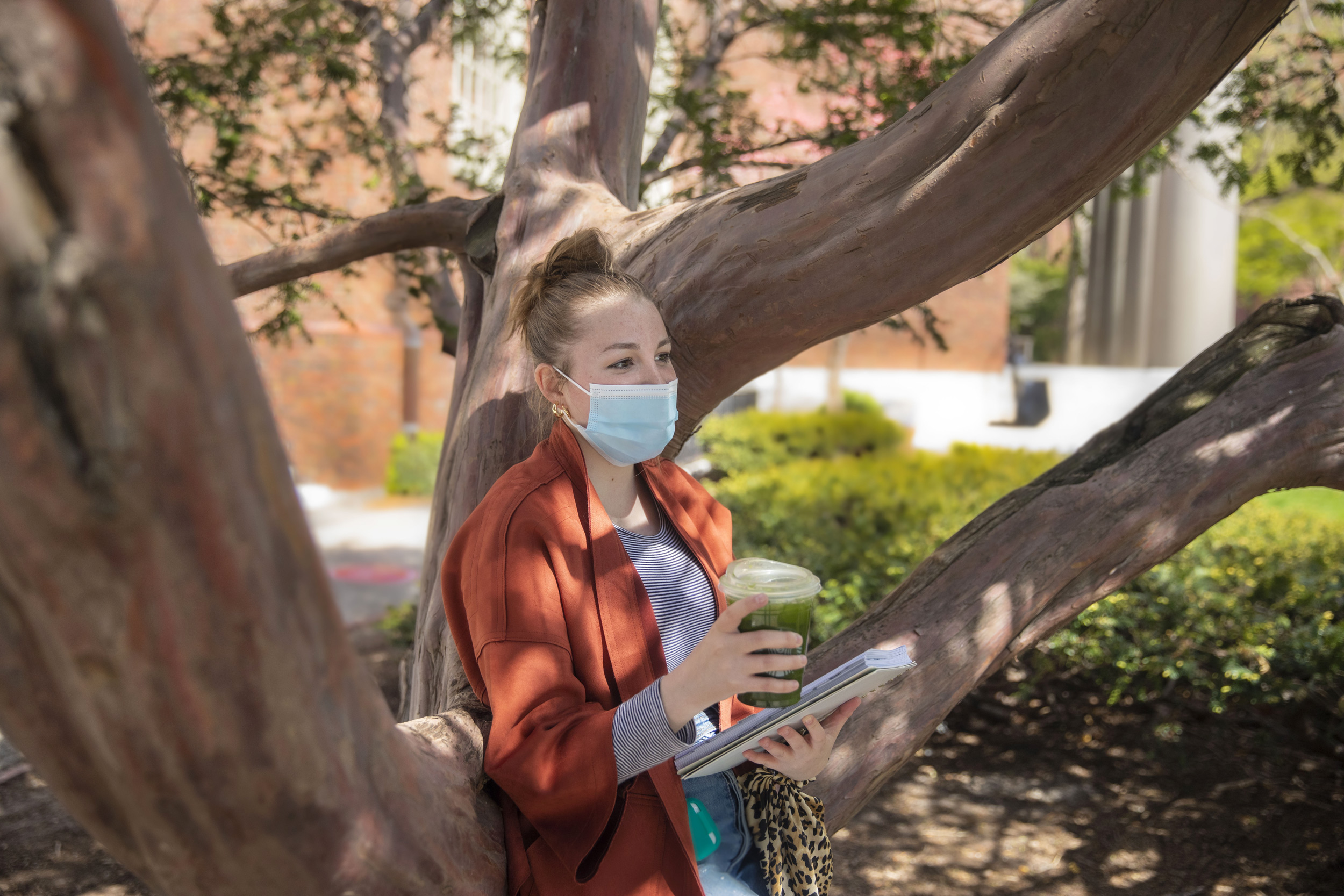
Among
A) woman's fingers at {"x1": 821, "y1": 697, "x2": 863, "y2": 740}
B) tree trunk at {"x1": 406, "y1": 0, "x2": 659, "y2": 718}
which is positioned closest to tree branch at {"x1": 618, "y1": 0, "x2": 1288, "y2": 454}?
tree trunk at {"x1": 406, "y1": 0, "x2": 659, "y2": 718}

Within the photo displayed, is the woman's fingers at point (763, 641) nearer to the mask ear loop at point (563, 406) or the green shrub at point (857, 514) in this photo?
the mask ear loop at point (563, 406)

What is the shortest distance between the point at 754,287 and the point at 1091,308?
13.0 meters

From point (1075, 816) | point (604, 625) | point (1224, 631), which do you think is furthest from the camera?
point (1075, 816)

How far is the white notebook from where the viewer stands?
4.99 feet

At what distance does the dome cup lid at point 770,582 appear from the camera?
4.92 ft

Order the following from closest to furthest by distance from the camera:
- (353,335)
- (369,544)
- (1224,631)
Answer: (1224,631) → (369,544) → (353,335)

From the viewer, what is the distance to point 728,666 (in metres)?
1.41

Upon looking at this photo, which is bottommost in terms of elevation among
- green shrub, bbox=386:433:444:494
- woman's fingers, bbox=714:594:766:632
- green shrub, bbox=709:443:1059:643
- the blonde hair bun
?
green shrub, bbox=386:433:444:494

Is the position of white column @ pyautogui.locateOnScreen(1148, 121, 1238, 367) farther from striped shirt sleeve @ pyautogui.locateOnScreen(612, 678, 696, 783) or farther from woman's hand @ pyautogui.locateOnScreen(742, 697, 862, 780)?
striped shirt sleeve @ pyautogui.locateOnScreen(612, 678, 696, 783)

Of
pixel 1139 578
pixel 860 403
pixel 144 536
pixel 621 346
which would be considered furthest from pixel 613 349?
pixel 860 403

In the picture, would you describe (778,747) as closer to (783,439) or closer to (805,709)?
(805,709)

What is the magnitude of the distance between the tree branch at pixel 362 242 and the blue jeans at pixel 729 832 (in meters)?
1.95

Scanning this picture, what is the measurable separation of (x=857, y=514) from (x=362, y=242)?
3389 millimetres

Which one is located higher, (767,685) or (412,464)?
(767,685)
